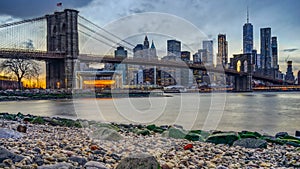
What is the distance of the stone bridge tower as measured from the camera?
3769 centimetres

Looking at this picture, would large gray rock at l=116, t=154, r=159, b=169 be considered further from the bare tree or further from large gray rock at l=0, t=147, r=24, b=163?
the bare tree

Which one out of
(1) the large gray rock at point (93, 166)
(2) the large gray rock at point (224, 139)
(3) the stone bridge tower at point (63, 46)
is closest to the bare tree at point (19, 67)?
(3) the stone bridge tower at point (63, 46)

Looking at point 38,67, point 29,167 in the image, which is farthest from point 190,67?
point 29,167

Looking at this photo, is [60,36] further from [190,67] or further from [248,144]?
[248,144]

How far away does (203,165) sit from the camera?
4.03 m

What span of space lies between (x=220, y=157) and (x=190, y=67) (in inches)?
1304

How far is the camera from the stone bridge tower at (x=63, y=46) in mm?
37688

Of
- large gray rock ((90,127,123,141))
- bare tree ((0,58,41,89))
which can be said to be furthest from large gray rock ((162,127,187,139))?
bare tree ((0,58,41,89))

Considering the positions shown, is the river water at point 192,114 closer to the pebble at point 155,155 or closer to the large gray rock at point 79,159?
the pebble at point 155,155

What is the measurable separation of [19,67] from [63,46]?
5.75m

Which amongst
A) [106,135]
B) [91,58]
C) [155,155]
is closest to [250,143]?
[155,155]

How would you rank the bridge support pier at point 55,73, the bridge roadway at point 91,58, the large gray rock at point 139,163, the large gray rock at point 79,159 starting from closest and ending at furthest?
the large gray rock at point 139,163 < the large gray rock at point 79,159 < the bridge roadway at point 91,58 < the bridge support pier at point 55,73

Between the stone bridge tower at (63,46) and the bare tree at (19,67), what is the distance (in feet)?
6.04

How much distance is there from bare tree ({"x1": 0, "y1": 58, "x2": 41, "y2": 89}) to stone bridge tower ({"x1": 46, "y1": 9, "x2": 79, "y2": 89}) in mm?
1841
